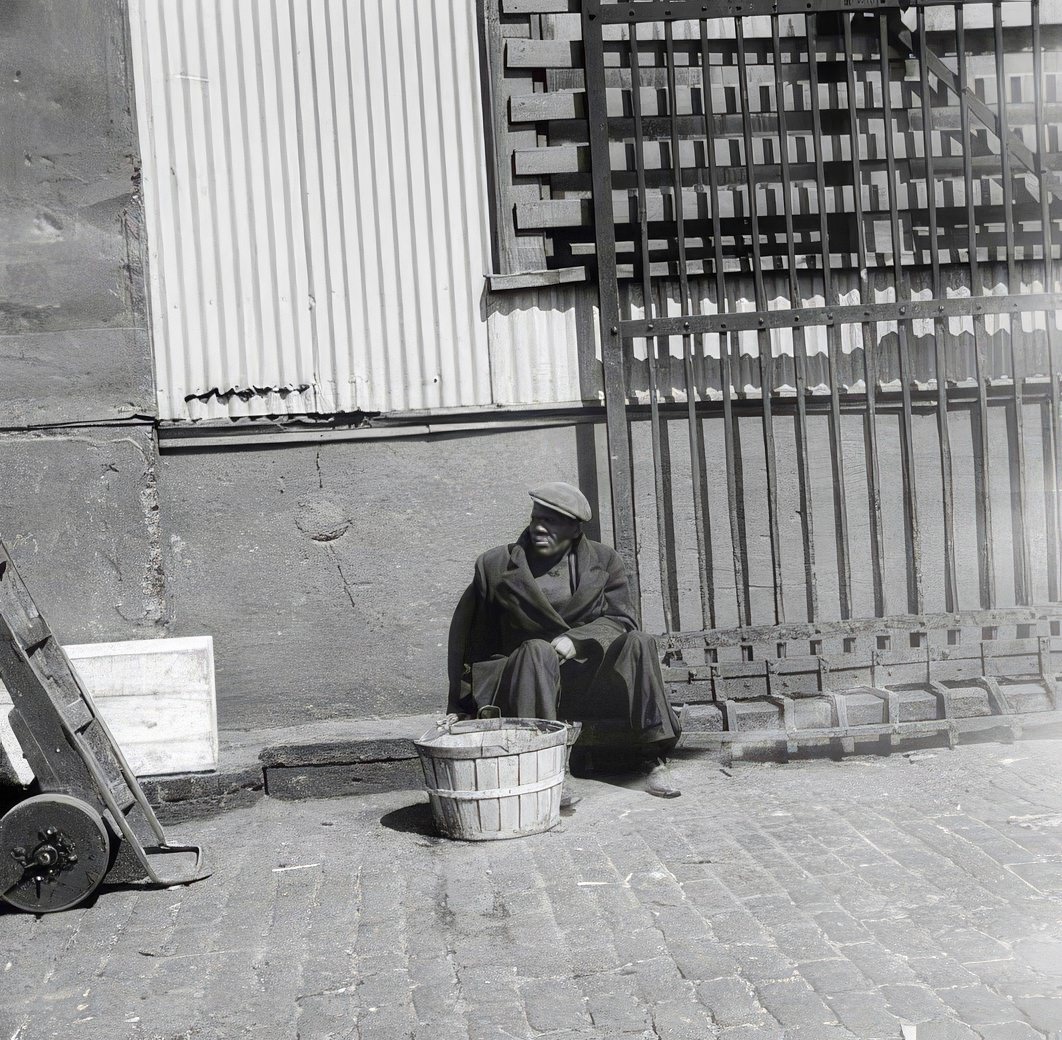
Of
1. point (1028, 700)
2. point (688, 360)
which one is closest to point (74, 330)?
point (688, 360)

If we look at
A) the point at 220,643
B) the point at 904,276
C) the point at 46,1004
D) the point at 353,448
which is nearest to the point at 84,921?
the point at 46,1004

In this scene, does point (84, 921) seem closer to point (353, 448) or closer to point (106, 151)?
point (353, 448)

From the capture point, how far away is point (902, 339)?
21.4ft

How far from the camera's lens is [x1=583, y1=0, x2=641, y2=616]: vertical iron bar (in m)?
6.46

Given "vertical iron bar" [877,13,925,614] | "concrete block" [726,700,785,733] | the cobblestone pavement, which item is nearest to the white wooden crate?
the cobblestone pavement

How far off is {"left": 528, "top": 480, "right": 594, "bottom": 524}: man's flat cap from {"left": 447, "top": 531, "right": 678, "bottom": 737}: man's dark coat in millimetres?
196

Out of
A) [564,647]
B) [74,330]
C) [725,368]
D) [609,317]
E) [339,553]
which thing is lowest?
[564,647]

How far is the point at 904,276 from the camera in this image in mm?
6949

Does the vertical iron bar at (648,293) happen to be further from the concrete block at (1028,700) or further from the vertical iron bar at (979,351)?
the concrete block at (1028,700)

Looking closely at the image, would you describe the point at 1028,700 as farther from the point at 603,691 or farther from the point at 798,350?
the point at 603,691

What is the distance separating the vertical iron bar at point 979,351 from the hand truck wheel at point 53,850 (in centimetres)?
493

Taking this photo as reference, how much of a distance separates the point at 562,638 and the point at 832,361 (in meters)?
2.25

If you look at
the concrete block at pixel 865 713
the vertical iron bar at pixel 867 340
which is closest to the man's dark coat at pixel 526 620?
the concrete block at pixel 865 713

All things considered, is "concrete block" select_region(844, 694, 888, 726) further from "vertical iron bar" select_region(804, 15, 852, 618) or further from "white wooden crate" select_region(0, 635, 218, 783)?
"white wooden crate" select_region(0, 635, 218, 783)
